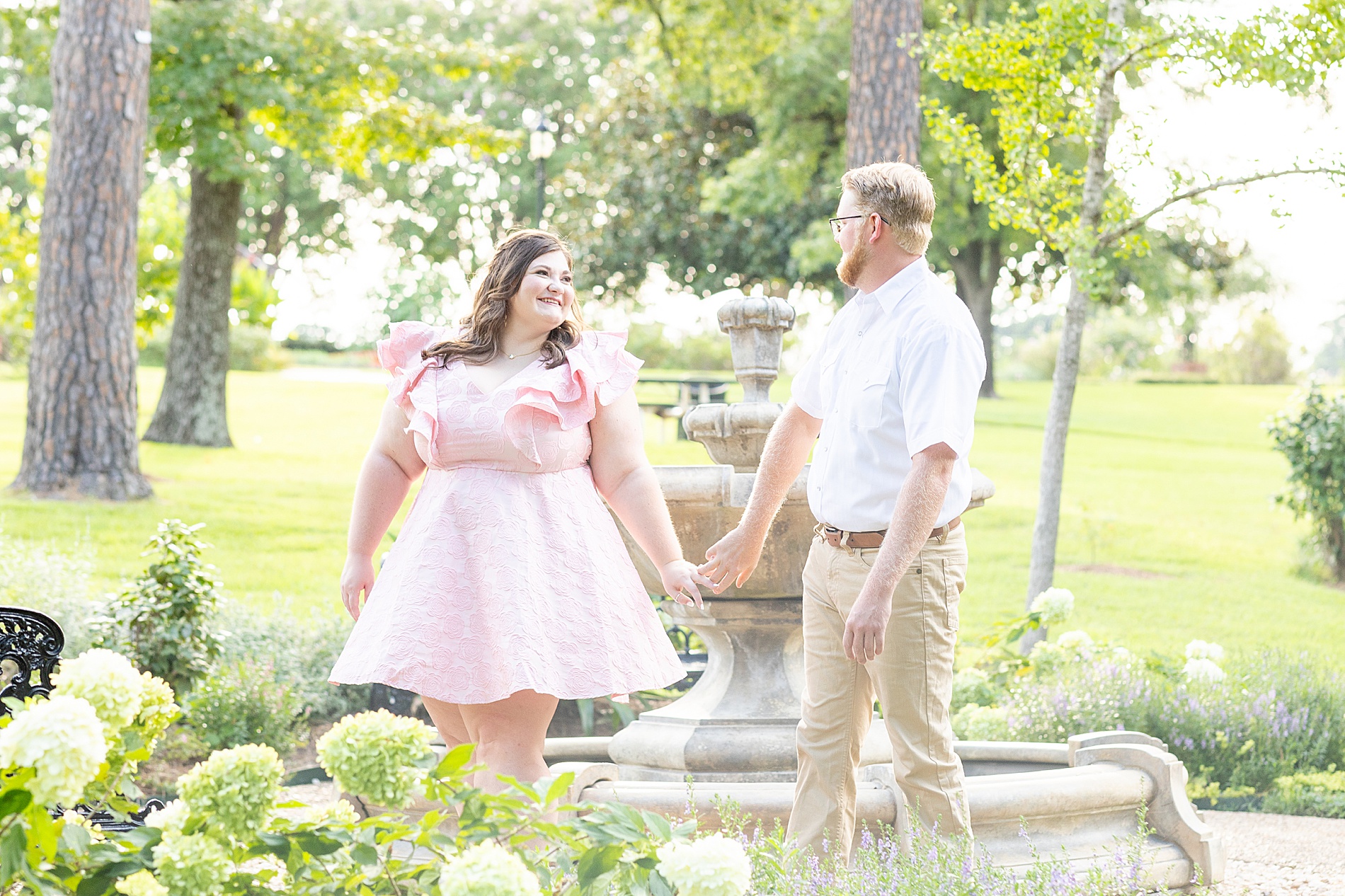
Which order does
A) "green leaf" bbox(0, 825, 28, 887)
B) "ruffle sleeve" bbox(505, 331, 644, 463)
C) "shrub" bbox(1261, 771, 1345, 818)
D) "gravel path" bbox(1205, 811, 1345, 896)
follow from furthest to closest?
"shrub" bbox(1261, 771, 1345, 818) < "gravel path" bbox(1205, 811, 1345, 896) < "ruffle sleeve" bbox(505, 331, 644, 463) < "green leaf" bbox(0, 825, 28, 887)

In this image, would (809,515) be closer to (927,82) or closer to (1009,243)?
(927,82)

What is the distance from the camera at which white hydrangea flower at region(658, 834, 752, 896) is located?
1.73m

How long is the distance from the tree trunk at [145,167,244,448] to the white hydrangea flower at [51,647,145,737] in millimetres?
11602

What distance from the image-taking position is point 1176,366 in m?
41.9

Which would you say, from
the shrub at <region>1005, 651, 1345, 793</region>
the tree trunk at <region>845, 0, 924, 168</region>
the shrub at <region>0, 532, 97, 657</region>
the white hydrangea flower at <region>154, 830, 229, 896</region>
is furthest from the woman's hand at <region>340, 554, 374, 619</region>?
the tree trunk at <region>845, 0, 924, 168</region>

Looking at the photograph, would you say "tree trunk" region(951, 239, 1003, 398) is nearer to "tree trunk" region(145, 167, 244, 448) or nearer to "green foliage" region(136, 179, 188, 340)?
"green foliage" region(136, 179, 188, 340)

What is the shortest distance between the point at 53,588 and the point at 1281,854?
569 cm

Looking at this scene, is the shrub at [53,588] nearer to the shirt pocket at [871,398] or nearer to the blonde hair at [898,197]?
the shirt pocket at [871,398]

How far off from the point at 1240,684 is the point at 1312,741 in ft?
1.20

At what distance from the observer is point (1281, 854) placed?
429 cm

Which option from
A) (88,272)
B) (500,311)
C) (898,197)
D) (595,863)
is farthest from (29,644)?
(88,272)

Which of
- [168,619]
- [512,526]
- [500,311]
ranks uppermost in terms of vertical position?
[500,311]

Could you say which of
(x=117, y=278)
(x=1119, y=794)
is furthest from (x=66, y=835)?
(x=117, y=278)

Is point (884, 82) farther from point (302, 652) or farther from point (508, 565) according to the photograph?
point (508, 565)
